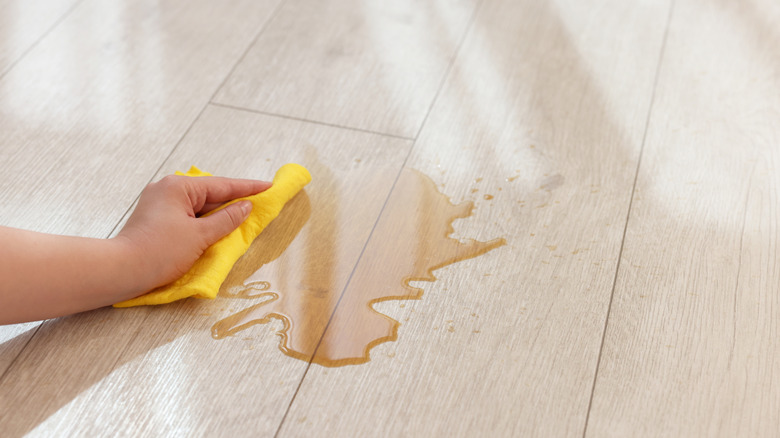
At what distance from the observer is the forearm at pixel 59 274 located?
67cm

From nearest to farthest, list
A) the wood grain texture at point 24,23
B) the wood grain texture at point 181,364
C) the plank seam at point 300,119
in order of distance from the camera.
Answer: the wood grain texture at point 181,364 → the plank seam at point 300,119 → the wood grain texture at point 24,23

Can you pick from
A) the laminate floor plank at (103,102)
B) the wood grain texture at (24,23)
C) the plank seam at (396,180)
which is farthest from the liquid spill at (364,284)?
the wood grain texture at (24,23)

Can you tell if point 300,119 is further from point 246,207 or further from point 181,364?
point 181,364

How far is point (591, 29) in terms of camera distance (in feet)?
3.88

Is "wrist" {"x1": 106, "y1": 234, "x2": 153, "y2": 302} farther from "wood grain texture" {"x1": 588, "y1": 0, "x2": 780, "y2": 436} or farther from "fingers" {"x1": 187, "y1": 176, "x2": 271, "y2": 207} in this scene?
"wood grain texture" {"x1": 588, "y1": 0, "x2": 780, "y2": 436}

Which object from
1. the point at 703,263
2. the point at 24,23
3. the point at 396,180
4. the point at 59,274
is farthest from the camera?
the point at 24,23

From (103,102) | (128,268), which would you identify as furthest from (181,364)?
(103,102)

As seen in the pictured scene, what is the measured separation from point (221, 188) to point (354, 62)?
0.38 metres

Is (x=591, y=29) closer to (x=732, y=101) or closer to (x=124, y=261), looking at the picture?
(x=732, y=101)

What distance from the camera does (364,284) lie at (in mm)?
784

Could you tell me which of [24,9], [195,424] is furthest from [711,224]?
[24,9]

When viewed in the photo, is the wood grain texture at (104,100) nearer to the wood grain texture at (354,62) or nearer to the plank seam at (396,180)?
the wood grain texture at (354,62)

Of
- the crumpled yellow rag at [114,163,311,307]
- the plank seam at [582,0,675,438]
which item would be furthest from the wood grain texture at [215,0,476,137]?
the plank seam at [582,0,675,438]

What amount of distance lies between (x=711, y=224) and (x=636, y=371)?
0.84 ft
